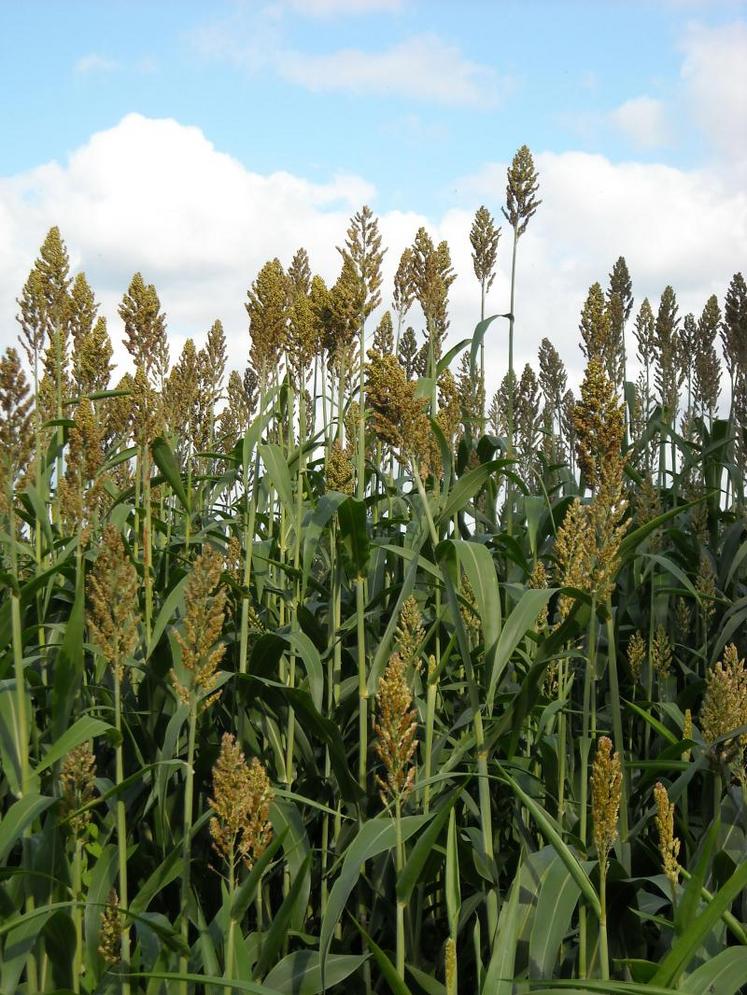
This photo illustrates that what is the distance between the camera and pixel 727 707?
222 cm

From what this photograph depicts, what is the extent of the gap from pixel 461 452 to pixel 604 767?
8.53 ft

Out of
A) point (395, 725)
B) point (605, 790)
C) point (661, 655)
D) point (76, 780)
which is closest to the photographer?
point (605, 790)

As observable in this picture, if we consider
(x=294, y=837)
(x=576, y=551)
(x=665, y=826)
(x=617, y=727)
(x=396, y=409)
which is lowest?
(x=294, y=837)

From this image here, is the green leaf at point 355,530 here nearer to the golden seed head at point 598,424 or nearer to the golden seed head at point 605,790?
the golden seed head at point 598,424

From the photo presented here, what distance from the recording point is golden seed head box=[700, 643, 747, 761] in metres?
2.21

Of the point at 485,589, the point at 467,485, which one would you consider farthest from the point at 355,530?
the point at 485,589

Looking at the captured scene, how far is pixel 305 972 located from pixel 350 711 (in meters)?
0.98

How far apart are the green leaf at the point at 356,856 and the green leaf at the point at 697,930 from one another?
62 cm

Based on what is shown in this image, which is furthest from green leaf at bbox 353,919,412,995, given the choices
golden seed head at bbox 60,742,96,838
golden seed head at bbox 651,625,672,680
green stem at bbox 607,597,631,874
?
golden seed head at bbox 651,625,672,680

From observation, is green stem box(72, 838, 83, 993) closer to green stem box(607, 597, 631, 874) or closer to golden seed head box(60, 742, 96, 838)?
golden seed head box(60, 742, 96, 838)

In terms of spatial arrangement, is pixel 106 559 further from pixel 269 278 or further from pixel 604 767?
pixel 269 278

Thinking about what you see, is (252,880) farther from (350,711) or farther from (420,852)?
(350,711)

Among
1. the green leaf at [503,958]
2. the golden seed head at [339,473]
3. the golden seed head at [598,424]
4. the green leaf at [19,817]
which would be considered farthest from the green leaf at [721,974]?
the golden seed head at [339,473]

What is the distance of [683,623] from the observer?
401 centimetres
